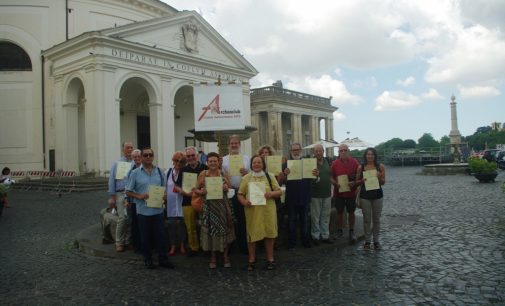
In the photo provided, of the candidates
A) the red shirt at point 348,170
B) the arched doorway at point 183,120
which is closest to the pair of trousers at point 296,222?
the red shirt at point 348,170

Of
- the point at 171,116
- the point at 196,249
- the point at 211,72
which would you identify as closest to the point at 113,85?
the point at 171,116

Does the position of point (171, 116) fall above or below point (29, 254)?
above

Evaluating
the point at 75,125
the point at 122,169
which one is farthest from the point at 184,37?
the point at 122,169

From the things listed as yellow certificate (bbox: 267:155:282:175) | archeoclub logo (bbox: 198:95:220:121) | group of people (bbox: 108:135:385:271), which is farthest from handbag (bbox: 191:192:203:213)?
archeoclub logo (bbox: 198:95:220:121)

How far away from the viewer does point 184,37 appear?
27719mm

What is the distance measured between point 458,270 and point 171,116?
22761mm

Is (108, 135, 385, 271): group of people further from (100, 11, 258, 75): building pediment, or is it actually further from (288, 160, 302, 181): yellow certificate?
(100, 11, 258, 75): building pediment

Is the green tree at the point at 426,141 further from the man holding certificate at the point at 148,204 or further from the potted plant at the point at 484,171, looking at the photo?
the man holding certificate at the point at 148,204

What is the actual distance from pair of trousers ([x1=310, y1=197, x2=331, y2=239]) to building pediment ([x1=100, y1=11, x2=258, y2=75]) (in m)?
19.1

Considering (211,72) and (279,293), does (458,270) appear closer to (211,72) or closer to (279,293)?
(279,293)

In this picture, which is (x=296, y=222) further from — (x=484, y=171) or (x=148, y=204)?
(x=484, y=171)

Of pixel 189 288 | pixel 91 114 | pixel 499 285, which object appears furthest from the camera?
pixel 91 114

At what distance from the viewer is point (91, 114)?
23.1 meters

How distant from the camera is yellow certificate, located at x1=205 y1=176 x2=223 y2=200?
618 centimetres
